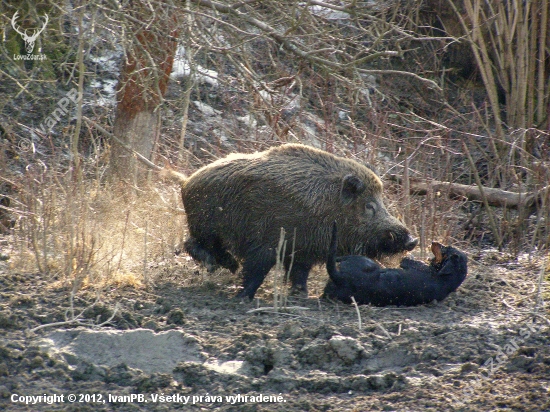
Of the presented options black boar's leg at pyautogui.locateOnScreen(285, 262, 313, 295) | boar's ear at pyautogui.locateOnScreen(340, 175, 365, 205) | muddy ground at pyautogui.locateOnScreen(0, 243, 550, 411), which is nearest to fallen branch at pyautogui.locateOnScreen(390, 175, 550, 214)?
boar's ear at pyautogui.locateOnScreen(340, 175, 365, 205)

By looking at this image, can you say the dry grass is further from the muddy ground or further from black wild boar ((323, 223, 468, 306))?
black wild boar ((323, 223, 468, 306))

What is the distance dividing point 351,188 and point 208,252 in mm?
1318

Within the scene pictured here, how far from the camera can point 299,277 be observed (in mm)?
5770

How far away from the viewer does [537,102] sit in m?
10.6

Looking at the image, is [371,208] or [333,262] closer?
[333,262]

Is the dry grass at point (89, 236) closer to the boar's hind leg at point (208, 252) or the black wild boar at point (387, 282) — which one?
the boar's hind leg at point (208, 252)

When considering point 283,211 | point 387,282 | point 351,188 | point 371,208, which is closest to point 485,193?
point 371,208

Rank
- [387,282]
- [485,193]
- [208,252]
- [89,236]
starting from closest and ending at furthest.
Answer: [387,282] → [89,236] → [208,252] → [485,193]

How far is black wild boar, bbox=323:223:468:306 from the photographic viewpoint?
5348 millimetres

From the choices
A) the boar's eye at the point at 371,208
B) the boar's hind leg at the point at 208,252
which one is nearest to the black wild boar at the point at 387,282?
the boar's eye at the point at 371,208

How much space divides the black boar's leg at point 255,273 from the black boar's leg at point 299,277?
10.5 inches

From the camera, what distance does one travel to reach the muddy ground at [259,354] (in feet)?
11.8

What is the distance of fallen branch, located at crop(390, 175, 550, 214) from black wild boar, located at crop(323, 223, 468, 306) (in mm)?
2021

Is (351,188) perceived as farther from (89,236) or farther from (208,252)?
(89,236)
